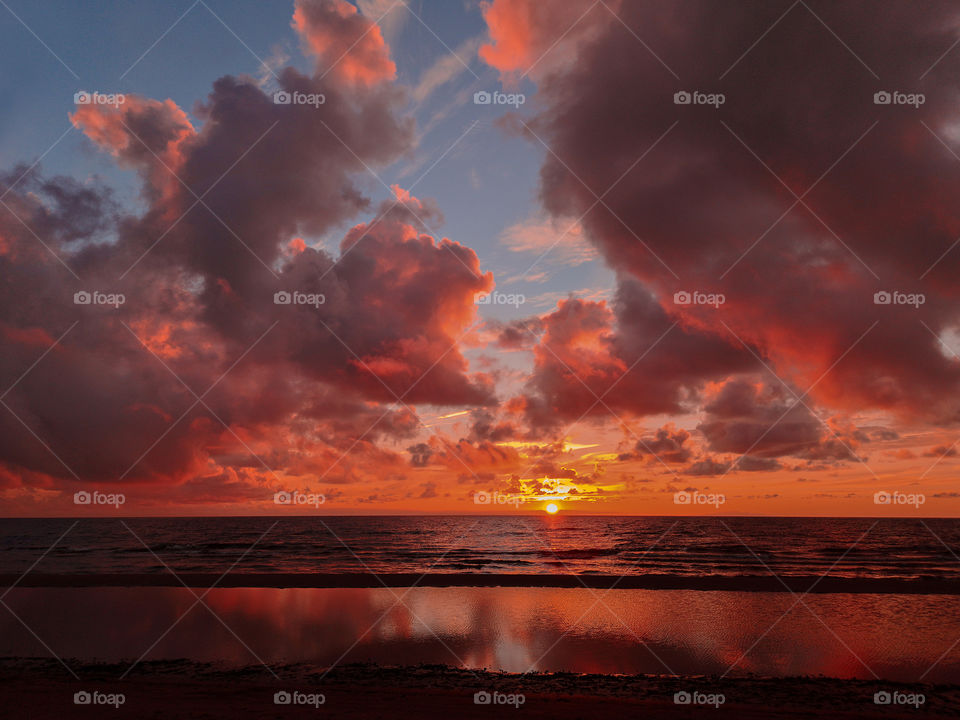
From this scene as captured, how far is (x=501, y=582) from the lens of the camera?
25.8m

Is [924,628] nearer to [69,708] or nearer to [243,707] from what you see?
[243,707]

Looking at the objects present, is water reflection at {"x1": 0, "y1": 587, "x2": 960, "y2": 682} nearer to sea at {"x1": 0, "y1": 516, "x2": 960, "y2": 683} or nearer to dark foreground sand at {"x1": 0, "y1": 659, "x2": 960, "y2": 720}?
sea at {"x1": 0, "y1": 516, "x2": 960, "y2": 683}

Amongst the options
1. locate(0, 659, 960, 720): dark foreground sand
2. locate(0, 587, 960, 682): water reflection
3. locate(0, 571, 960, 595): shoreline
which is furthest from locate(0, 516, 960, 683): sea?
locate(0, 659, 960, 720): dark foreground sand

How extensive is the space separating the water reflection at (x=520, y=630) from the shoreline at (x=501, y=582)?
1.94 metres

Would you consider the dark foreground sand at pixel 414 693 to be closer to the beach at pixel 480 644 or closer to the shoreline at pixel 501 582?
the beach at pixel 480 644

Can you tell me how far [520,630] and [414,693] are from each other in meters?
5.75

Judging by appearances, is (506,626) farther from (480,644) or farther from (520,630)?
(480,644)

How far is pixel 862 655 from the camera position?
13508mm

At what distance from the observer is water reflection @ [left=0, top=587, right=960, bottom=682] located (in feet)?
43.1

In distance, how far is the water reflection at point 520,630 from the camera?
13.1 m

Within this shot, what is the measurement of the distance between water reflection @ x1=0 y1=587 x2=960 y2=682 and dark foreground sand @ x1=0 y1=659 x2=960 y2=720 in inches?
33.2

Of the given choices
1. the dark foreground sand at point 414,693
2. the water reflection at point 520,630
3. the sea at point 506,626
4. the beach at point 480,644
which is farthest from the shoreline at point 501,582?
the dark foreground sand at point 414,693

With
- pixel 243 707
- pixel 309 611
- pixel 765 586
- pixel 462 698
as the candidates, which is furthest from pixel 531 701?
pixel 765 586

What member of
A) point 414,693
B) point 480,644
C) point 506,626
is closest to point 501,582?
point 506,626
